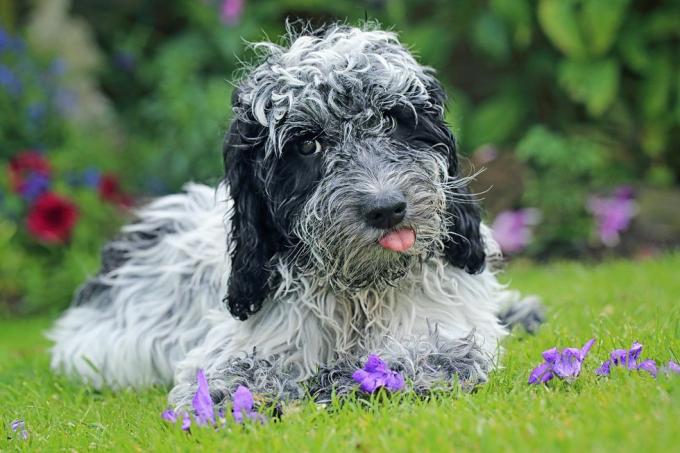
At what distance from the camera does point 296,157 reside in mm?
3631

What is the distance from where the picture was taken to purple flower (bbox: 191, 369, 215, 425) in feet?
10.1

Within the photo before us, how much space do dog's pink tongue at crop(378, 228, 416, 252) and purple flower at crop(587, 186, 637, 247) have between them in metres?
5.09

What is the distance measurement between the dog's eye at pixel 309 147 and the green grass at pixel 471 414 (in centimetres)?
98

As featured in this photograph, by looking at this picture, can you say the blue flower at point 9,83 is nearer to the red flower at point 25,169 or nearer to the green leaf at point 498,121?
the red flower at point 25,169

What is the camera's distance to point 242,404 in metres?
3.17

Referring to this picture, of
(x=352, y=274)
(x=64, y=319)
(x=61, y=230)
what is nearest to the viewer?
(x=352, y=274)

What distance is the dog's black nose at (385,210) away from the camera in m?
3.25

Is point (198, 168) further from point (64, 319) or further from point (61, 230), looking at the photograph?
point (64, 319)

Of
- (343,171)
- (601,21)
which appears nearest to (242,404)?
(343,171)

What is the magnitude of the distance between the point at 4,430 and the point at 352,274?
57.1 inches

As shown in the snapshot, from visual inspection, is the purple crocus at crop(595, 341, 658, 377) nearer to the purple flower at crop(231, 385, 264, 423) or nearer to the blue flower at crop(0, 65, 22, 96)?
the purple flower at crop(231, 385, 264, 423)

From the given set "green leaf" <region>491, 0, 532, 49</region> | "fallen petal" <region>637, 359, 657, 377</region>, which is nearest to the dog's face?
"fallen petal" <region>637, 359, 657, 377</region>

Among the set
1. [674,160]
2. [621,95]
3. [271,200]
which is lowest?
[674,160]

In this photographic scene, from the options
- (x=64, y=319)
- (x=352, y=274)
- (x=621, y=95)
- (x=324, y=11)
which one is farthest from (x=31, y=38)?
(x=352, y=274)
